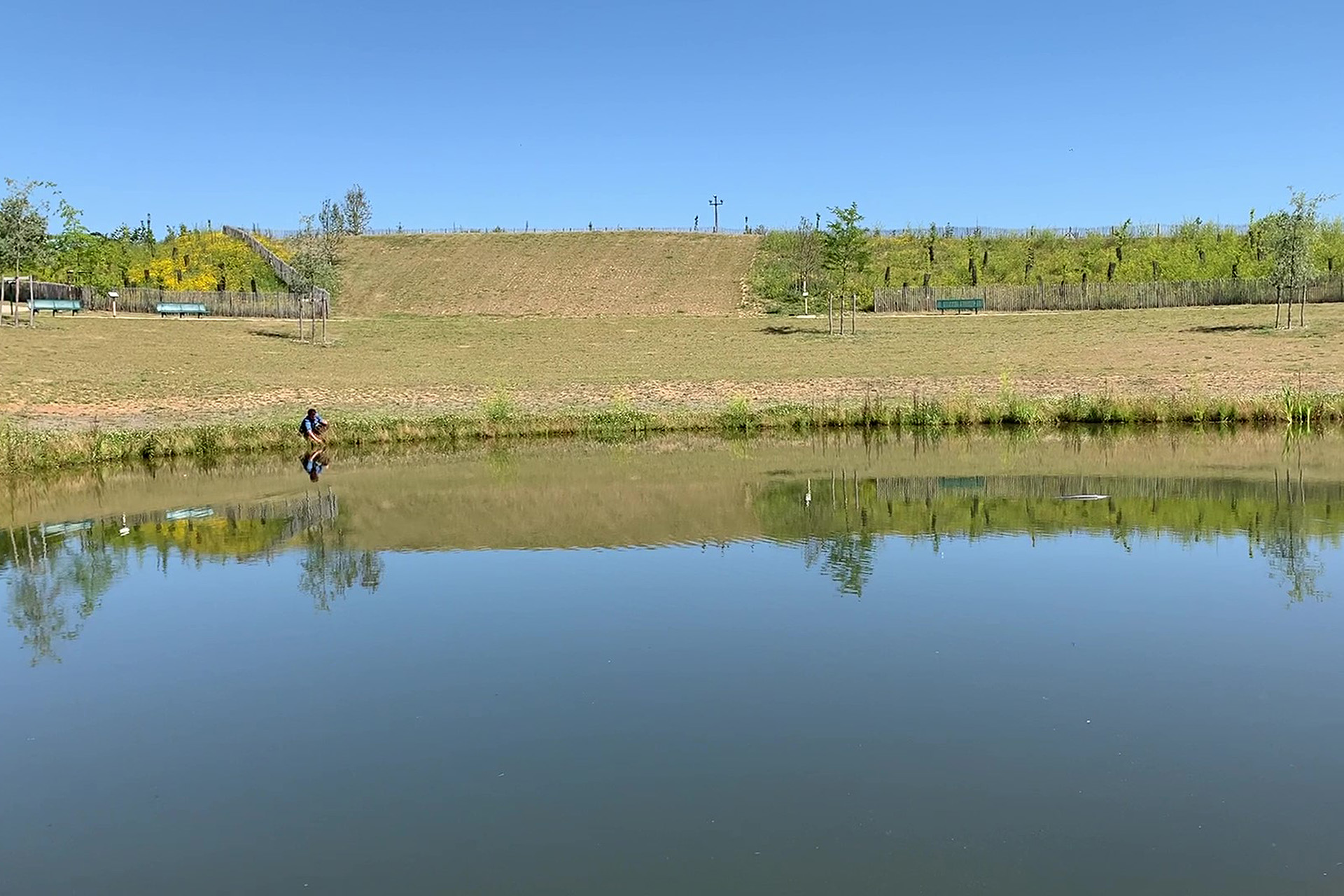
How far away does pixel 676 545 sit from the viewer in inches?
782

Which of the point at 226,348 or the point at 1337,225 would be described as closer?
the point at 226,348

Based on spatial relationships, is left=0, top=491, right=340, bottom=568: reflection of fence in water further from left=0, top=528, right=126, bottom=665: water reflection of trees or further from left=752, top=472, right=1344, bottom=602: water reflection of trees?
left=752, top=472, right=1344, bottom=602: water reflection of trees

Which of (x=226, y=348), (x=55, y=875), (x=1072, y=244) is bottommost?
(x=55, y=875)

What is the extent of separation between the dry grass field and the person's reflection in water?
6841 mm

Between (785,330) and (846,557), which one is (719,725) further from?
(785,330)

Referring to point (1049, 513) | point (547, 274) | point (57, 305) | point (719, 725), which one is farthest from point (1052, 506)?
point (547, 274)

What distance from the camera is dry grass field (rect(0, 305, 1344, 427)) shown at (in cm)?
4278

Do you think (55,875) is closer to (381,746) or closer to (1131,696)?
(381,746)

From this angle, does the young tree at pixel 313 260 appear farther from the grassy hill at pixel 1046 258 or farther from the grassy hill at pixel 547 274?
the grassy hill at pixel 1046 258

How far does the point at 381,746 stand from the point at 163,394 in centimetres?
3699

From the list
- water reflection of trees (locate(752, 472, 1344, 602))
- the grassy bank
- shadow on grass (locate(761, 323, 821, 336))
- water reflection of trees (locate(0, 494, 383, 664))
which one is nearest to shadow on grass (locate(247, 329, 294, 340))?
shadow on grass (locate(761, 323, 821, 336))

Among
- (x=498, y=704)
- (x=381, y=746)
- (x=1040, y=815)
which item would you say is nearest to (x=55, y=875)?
(x=381, y=746)

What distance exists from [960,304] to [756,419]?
4593cm

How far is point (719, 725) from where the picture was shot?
430 inches
